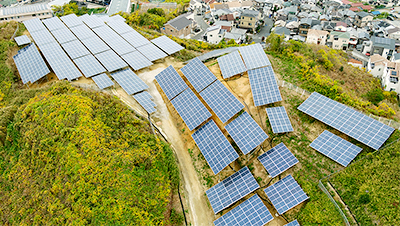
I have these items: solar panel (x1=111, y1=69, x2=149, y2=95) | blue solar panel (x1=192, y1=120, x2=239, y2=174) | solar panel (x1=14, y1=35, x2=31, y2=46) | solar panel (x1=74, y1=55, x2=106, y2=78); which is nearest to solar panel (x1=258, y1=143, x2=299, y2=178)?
blue solar panel (x1=192, y1=120, x2=239, y2=174)

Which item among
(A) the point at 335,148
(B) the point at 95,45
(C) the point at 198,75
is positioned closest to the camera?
(A) the point at 335,148

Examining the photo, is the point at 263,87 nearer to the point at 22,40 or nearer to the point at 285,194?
the point at 285,194

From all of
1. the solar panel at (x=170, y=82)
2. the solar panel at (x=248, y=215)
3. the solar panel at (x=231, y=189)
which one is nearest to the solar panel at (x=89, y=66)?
the solar panel at (x=170, y=82)

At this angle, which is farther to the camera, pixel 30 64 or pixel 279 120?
pixel 30 64

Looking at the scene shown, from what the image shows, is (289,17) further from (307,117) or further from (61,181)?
(61,181)

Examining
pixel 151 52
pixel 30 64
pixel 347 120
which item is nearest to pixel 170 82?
pixel 151 52

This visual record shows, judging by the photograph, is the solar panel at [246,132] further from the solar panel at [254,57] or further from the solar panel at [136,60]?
the solar panel at [136,60]

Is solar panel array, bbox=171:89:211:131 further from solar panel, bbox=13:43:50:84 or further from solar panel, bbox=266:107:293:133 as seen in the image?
solar panel, bbox=13:43:50:84
